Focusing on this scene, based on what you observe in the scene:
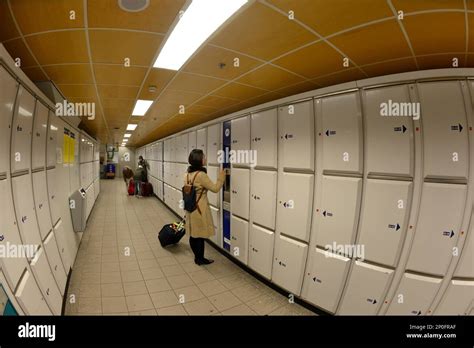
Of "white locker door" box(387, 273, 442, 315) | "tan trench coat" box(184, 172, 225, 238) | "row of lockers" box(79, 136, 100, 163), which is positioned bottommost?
"white locker door" box(387, 273, 442, 315)

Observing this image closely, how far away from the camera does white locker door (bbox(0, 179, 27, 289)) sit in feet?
4.38

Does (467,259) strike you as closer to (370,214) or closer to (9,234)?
(370,214)

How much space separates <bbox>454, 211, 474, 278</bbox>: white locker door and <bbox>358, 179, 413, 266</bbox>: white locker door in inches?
16.7

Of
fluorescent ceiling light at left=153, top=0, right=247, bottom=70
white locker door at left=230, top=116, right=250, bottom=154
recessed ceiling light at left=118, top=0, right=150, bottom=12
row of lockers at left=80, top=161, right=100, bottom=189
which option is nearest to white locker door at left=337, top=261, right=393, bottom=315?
white locker door at left=230, top=116, right=250, bottom=154

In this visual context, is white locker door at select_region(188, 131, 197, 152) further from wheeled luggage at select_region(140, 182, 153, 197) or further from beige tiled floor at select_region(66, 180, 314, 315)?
wheeled luggage at select_region(140, 182, 153, 197)

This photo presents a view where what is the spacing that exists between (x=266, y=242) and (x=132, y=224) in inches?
168

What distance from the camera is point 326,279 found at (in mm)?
2393

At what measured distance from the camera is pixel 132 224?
5.72 metres

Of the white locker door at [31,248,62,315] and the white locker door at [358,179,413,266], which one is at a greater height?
the white locker door at [358,179,413,266]

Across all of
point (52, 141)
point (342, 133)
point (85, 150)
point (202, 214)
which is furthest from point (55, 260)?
point (85, 150)

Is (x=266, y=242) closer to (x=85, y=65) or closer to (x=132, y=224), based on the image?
(x=85, y=65)

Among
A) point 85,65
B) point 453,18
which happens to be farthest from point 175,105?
point 453,18

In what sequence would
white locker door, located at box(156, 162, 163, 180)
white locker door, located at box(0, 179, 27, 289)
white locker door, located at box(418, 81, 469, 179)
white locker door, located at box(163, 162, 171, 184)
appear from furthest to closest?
white locker door, located at box(156, 162, 163, 180) < white locker door, located at box(163, 162, 171, 184) < white locker door, located at box(418, 81, 469, 179) < white locker door, located at box(0, 179, 27, 289)

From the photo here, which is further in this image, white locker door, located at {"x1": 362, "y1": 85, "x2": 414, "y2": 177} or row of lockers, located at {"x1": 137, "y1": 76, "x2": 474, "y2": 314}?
white locker door, located at {"x1": 362, "y1": 85, "x2": 414, "y2": 177}
